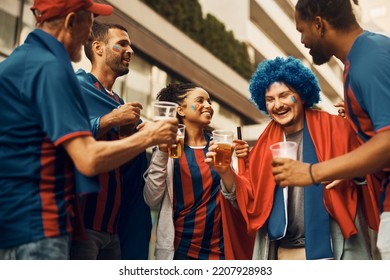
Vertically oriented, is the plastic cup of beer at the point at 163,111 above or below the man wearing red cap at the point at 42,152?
above

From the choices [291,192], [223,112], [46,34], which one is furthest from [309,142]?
[223,112]

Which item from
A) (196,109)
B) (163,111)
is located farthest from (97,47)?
(163,111)

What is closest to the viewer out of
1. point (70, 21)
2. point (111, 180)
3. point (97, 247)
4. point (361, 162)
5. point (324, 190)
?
point (361, 162)

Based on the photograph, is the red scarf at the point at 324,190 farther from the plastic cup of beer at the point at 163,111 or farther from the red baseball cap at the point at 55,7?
the red baseball cap at the point at 55,7

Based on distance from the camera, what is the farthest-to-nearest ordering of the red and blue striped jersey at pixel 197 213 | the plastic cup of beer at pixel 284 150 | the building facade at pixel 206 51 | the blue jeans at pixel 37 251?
the building facade at pixel 206 51 → the red and blue striped jersey at pixel 197 213 → the plastic cup of beer at pixel 284 150 → the blue jeans at pixel 37 251

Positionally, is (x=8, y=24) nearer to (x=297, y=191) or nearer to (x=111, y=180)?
(x=111, y=180)

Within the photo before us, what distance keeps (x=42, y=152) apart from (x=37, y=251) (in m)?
0.36

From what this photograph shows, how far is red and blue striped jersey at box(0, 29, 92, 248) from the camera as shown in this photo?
177 cm

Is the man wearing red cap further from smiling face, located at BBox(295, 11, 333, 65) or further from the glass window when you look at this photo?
the glass window

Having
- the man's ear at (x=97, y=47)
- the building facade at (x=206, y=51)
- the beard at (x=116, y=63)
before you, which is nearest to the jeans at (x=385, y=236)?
the beard at (x=116, y=63)

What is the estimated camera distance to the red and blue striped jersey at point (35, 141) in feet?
5.81

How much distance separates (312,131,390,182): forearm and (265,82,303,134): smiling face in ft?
2.65

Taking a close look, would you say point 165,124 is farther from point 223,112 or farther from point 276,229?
point 223,112

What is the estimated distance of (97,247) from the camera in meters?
2.69
